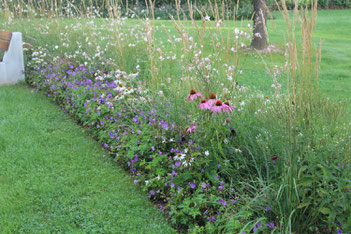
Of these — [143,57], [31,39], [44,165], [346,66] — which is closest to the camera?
[44,165]

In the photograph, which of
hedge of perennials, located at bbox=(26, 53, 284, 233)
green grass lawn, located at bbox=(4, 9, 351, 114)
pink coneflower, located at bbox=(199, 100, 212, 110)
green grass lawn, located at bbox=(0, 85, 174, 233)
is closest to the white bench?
green grass lawn, located at bbox=(4, 9, 351, 114)

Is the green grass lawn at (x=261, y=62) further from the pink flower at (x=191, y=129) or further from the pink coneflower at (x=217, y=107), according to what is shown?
the pink coneflower at (x=217, y=107)

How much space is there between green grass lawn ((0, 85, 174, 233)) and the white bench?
6.32 ft

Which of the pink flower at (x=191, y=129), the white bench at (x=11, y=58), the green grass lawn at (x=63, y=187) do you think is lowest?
the green grass lawn at (x=63, y=187)

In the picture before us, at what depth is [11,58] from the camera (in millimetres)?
6777

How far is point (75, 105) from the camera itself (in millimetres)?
5277

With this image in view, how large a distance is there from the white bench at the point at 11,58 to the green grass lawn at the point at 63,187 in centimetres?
192

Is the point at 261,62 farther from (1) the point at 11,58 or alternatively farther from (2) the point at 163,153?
(2) the point at 163,153

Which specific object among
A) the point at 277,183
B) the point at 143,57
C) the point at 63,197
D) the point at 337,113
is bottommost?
the point at 63,197

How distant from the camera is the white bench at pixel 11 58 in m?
6.71

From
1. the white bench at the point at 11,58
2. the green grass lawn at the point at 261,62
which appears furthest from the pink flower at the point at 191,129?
the white bench at the point at 11,58

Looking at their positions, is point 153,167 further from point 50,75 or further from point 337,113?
point 50,75

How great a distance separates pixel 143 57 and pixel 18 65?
2.52 meters

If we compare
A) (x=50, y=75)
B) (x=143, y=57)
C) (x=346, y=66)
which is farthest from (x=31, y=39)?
(x=346, y=66)
